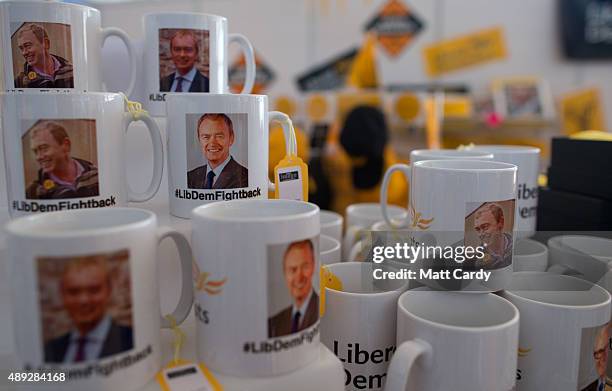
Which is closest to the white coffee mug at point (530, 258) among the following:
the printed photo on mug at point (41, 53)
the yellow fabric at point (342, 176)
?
the printed photo on mug at point (41, 53)

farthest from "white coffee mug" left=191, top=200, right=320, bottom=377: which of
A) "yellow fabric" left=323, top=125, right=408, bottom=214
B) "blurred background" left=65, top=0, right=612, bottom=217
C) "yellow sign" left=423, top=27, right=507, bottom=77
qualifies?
"yellow sign" left=423, top=27, right=507, bottom=77

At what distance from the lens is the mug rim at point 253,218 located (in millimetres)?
483

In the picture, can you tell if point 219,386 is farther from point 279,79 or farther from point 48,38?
point 279,79

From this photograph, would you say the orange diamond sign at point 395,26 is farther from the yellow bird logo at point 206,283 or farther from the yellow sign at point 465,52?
the yellow bird logo at point 206,283

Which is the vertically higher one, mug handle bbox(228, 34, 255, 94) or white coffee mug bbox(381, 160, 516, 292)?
mug handle bbox(228, 34, 255, 94)

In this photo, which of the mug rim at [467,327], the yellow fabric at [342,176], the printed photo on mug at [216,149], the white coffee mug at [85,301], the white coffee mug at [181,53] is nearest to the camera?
the white coffee mug at [85,301]

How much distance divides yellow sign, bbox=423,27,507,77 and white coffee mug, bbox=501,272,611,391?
190cm

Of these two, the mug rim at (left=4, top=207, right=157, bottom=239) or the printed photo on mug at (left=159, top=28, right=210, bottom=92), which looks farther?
the printed photo on mug at (left=159, top=28, right=210, bottom=92)

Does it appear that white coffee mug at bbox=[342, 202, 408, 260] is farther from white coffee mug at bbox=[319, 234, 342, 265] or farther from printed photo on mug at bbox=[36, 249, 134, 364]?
printed photo on mug at bbox=[36, 249, 134, 364]

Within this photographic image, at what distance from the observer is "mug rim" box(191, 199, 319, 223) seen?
0.48 metres

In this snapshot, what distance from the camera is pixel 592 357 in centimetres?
60

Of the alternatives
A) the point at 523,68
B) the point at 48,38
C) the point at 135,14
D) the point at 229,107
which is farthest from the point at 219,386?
the point at 135,14

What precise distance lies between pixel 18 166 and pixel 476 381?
55cm

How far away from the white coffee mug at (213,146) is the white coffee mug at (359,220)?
1.07 ft
